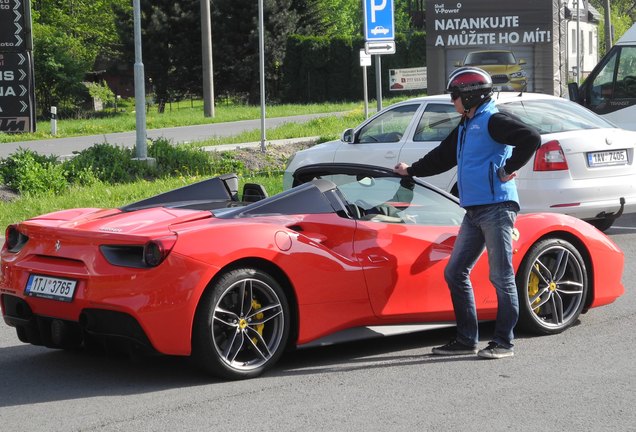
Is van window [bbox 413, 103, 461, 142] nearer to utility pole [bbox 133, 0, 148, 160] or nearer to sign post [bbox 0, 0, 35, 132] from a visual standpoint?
sign post [bbox 0, 0, 35, 132]

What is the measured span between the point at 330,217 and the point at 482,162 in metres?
0.99

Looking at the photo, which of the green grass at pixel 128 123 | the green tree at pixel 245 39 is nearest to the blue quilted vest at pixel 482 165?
the green grass at pixel 128 123

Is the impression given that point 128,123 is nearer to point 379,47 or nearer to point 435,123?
point 379,47

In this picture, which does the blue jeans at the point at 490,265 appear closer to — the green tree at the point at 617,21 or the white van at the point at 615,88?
the white van at the point at 615,88

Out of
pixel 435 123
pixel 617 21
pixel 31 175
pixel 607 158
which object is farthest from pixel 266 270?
pixel 617 21

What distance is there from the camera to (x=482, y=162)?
646cm

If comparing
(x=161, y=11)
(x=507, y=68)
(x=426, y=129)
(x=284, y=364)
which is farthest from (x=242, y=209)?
(x=161, y=11)

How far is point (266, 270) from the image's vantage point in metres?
6.15

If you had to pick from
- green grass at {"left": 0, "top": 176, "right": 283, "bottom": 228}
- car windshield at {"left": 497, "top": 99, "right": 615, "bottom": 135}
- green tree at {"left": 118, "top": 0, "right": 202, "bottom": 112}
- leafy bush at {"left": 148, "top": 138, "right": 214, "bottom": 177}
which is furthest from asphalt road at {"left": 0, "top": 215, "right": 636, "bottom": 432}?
green tree at {"left": 118, "top": 0, "right": 202, "bottom": 112}

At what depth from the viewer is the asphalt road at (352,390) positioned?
17.3 feet

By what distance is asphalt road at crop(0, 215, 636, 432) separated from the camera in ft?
17.3

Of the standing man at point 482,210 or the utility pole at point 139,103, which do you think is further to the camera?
the utility pole at point 139,103

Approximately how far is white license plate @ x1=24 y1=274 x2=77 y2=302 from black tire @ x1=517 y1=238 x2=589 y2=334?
2.90 m

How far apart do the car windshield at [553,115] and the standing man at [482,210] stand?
4955 mm
